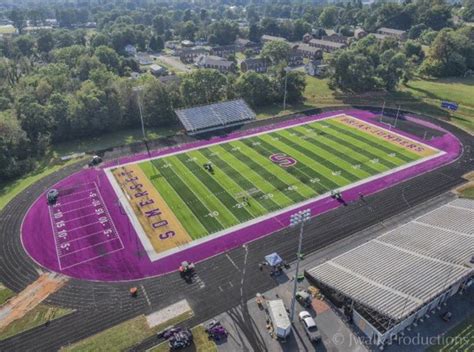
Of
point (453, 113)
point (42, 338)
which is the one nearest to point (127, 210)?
point (42, 338)

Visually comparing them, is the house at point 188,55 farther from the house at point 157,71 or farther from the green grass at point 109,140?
the green grass at point 109,140

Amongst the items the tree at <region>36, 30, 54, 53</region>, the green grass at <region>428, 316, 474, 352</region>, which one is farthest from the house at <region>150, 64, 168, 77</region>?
the green grass at <region>428, 316, 474, 352</region>

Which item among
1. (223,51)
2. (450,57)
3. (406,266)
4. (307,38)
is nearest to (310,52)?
(307,38)

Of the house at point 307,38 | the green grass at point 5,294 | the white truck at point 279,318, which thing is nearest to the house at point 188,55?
the house at point 307,38

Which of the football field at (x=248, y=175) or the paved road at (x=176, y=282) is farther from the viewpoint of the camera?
the football field at (x=248, y=175)

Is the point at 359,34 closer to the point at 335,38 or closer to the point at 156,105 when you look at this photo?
the point at 335,38

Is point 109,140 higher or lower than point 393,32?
lower

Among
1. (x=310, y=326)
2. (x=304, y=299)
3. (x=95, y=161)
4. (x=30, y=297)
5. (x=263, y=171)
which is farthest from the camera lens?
(x=95, y=161)
